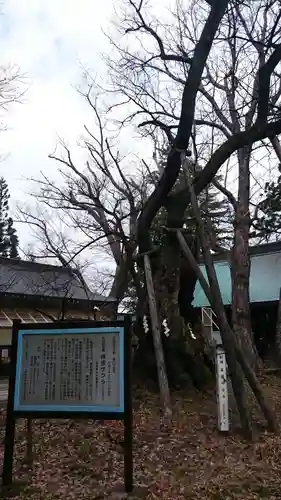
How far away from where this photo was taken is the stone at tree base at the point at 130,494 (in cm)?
452

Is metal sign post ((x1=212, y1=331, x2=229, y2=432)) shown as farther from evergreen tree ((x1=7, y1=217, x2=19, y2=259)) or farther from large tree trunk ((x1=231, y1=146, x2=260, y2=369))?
evergreen tree ((x1=7, y1=217, x2=19, y2=259))

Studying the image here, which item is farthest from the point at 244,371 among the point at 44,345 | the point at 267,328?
the point at 267,328

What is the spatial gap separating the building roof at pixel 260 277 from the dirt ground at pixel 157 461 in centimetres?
1318

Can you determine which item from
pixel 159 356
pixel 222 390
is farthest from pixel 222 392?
pixel 159 356

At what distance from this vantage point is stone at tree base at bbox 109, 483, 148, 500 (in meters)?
4.52

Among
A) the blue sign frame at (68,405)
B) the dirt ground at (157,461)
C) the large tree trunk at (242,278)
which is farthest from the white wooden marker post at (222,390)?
the large tree trunk at (242,278)

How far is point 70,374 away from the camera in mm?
5266

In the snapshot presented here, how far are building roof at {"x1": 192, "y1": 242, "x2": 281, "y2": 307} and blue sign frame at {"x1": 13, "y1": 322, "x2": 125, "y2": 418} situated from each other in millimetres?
14705

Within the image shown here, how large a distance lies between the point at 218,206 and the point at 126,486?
49.6 ft

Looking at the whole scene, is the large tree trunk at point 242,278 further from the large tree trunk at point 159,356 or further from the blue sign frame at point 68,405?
the blue sign frame at point 68,405

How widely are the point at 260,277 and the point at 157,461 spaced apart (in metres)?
18.1

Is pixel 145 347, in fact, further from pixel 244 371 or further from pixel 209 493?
pixel 209 493

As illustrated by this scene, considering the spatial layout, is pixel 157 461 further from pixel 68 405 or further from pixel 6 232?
pixel 6 232

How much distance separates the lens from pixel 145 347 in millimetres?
9211
